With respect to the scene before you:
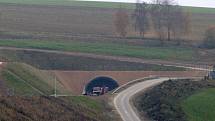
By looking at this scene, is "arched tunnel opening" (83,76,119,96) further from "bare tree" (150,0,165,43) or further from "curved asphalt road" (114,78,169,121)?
"bare tree" (150,0,165,43)

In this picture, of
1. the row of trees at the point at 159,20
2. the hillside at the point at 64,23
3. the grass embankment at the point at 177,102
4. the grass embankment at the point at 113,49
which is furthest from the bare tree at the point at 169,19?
the grass embankment at the point at 177,102

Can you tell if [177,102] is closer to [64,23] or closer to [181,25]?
[181,25]

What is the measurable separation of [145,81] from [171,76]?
6.82 m

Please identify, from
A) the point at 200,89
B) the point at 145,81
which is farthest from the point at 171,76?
the point at 200,89

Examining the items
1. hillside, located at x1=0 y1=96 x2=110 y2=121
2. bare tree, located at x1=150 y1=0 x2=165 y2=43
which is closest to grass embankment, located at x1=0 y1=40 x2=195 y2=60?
bare tree, located at x1=150 y1=0 x2=165 y2=43

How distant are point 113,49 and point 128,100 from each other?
114 ft

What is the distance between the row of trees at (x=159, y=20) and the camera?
348 ft

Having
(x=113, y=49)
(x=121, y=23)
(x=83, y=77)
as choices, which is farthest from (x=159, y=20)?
(x=83, y=77)

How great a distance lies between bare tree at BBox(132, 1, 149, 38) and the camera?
11093 cm

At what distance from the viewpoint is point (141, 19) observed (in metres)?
112

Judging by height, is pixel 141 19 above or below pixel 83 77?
above

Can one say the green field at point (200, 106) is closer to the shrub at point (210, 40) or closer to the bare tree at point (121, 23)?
the shrub at point (210, 40)

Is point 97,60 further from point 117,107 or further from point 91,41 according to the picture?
point 117,107

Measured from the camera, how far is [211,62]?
86.6m
